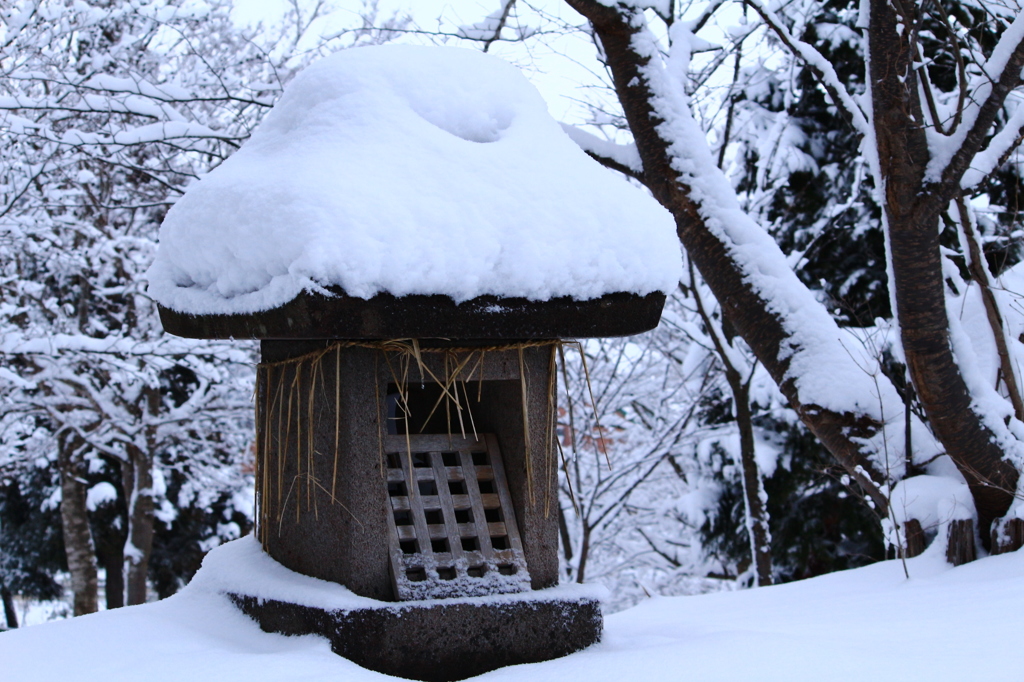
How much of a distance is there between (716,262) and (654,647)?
2.06 meters

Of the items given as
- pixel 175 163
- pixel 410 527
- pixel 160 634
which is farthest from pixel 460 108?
pixel 175 163

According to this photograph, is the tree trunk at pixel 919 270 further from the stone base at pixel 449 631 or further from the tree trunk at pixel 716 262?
the stone base at pixel 449 631

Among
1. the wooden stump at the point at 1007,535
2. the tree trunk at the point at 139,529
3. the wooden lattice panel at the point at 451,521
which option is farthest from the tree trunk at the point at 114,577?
the wooden stump at the point at 1007,535

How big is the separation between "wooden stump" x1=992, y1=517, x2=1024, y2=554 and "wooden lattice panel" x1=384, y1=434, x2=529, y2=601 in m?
2.37

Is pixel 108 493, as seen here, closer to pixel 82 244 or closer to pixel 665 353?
pixel 82 244

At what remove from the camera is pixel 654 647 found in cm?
206

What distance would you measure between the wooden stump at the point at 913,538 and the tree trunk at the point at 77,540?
25.4 feet

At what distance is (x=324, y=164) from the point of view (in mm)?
1912

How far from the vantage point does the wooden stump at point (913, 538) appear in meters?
3.82

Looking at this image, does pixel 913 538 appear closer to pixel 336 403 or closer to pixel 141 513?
pixel 336 403

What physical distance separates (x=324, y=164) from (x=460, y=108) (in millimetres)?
467

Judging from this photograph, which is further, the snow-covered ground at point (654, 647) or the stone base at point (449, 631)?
the stone base at point (449, 631)

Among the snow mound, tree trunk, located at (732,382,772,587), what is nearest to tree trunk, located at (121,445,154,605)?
tree trunk, located at (732,382,772,587)

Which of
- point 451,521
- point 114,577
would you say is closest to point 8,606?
point 114,577
